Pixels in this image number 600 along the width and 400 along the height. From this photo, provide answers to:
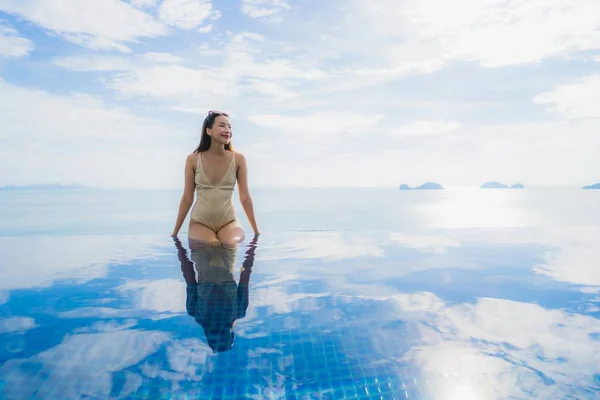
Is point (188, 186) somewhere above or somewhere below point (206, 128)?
below

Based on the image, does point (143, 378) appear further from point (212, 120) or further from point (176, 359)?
point (212, 120)

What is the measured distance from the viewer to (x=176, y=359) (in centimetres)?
289

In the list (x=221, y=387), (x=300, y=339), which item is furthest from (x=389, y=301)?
(x=221, y=387)

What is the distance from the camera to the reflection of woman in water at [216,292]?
3.35 metres

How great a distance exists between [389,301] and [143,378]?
2293 mm

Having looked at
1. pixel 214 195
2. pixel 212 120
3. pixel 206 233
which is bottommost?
pixel 206 233

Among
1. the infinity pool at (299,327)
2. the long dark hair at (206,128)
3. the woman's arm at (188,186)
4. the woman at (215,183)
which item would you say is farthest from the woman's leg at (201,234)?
the long dark hair at (206,128)

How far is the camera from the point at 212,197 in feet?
21.8

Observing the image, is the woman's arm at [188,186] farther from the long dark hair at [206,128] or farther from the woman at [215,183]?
the long dark hair at [206,128]

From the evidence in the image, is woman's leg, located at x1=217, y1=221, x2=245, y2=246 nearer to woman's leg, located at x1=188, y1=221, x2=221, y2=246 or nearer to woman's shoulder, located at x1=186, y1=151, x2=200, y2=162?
woman's leg, located at x1=188, y1=221, x2=221, y2=246

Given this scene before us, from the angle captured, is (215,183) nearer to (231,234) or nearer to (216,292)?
(231,234)

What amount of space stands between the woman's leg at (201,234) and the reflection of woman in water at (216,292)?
207mm

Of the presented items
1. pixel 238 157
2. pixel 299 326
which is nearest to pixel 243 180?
pixel 238 157

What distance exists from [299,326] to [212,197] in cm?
355
